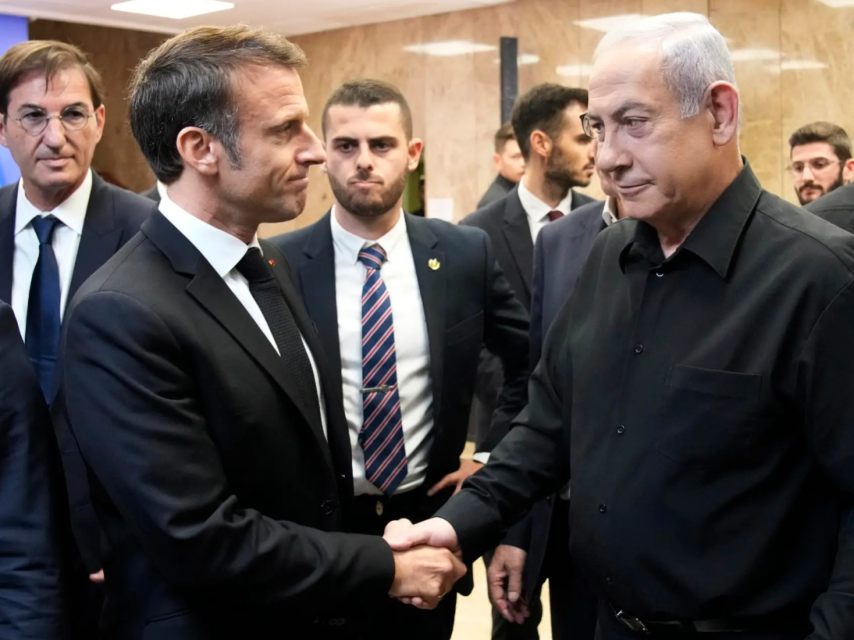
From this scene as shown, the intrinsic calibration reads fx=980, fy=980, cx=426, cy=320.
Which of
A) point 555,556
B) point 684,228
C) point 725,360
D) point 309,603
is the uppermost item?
point 684,228

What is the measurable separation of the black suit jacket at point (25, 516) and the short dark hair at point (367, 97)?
1596 millimetres

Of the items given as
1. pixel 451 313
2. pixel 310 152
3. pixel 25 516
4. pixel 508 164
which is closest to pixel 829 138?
pixel 508 164

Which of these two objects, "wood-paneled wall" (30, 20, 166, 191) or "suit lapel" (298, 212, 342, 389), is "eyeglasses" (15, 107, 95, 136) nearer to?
"suit lapel" (298, 212, 342, 389)

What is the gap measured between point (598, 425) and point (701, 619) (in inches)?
16.4

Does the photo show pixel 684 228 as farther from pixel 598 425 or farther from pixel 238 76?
pixel 238 76

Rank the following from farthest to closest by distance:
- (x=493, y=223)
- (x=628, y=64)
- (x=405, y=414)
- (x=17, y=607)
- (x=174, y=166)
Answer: (x=493, y=223) < (x=405, y=414) < (x=174, y=166) < (x=628, y=64) < (x=17, y=607)

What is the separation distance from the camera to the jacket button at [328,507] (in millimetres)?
2051

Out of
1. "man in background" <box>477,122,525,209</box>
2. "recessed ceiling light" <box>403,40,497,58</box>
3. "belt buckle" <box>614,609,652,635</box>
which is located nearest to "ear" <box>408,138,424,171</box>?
"belt buckle" <box>614,609,652,635</box>

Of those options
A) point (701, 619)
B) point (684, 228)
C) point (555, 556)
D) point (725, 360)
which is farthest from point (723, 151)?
point (555, 556)

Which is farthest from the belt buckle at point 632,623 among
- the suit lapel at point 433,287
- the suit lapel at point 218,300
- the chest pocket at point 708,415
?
the suit lapel at point 433,287

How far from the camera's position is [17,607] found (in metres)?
1.75

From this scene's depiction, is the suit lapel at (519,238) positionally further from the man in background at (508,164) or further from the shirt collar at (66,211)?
the man in background at (508,164)

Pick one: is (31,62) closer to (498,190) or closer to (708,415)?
(708,415)

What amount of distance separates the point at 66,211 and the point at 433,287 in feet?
3.67
